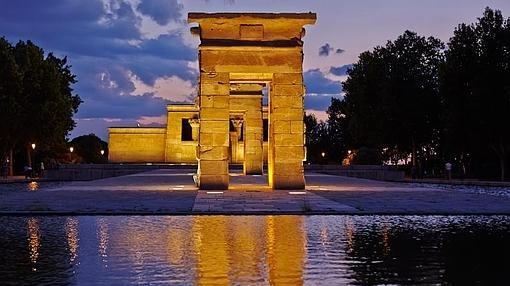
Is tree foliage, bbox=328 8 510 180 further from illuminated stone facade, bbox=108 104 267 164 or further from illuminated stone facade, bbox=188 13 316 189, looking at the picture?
illuminated stone facade, bbox=188 13 316 189

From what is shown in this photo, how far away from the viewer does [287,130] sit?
2702 centimetres

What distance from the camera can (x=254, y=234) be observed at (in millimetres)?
12633

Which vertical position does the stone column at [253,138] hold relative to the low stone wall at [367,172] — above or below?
above

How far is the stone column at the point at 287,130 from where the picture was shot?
26906 mm

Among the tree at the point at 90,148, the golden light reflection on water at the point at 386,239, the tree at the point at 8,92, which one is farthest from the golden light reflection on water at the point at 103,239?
the tree at the point at 90,148

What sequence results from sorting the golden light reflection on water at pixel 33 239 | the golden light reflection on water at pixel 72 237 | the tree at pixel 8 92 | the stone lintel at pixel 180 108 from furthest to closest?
the stone lintel at pixel 180 108 → the tree at pixel 8 92 → the golden light reflection on water at pixel 72 237 → the golden light reflection on water at pixel 33 239

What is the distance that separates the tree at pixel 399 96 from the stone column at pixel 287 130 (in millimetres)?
34129

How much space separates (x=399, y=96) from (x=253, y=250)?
170 feet

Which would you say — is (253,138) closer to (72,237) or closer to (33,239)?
(72,237)

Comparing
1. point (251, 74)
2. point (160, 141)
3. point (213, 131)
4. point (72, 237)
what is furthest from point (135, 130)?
point (72, 237)

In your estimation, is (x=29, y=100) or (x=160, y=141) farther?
(x=160, y=141)

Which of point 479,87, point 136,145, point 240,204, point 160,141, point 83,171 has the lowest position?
point 240,204

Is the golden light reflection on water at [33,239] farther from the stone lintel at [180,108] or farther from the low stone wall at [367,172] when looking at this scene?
the stone lintel at [180,108]

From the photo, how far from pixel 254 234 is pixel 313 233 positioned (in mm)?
1051
